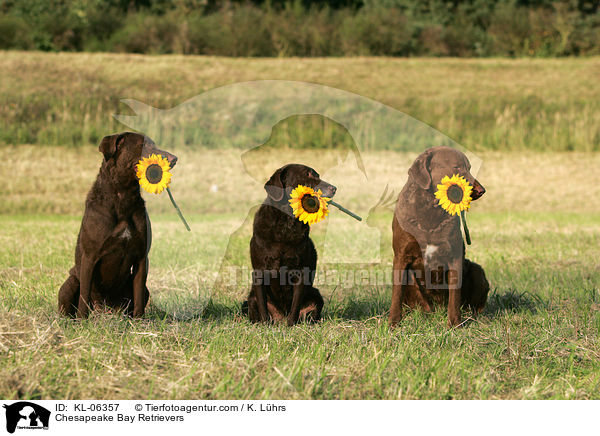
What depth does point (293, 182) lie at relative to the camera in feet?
14.4

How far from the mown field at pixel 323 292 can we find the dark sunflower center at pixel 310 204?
853 mm

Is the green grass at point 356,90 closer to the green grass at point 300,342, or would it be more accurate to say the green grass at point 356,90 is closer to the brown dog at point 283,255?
the green grass at point 300,342

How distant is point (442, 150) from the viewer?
173 inches

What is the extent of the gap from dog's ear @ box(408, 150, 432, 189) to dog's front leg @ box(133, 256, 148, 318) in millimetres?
1932

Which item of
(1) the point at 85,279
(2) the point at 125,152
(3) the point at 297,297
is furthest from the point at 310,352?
(2) the point at 125,152

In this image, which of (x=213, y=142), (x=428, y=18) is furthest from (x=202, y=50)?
(x=213, y=142)

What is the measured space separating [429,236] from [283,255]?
1015mm

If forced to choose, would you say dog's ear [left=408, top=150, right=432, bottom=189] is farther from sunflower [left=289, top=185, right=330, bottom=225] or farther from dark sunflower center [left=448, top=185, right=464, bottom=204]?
sunflower [left=289, top=185, right=330, bottom=225]

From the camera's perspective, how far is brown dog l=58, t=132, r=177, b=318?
426 centimetres

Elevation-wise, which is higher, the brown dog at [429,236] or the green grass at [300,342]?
the brown dog at [429,236]

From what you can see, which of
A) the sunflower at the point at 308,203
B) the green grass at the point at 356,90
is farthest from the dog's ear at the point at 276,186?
the green grass at the point at 356,90

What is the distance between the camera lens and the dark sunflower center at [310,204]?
428 centimetres

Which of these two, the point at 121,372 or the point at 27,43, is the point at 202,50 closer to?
the point at 27,43
